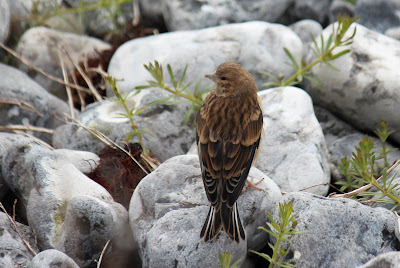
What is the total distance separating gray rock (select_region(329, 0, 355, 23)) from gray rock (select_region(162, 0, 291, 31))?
0.63 m

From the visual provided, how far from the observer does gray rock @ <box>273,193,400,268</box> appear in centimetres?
361

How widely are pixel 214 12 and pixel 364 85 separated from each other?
89.6 inches

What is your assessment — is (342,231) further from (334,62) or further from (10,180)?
(10,180)

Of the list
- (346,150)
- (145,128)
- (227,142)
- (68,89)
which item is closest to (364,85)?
(346,150)

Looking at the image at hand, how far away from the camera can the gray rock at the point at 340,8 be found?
6.77 m

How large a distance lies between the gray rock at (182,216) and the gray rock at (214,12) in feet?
8.81

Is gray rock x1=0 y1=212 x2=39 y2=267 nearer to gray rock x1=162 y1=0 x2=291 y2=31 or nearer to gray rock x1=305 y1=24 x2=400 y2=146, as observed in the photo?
gray rock x1=305 y1=24 x2=400 y2=146

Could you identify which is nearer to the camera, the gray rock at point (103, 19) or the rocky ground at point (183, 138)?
the rocky ground at point (183, 138)

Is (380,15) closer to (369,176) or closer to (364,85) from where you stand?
(364,85)

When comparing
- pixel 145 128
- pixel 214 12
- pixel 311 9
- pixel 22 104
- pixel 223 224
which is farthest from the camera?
pixel 311 9

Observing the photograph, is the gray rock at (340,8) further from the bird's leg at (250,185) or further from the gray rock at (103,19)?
the bird's leg at (250,185)

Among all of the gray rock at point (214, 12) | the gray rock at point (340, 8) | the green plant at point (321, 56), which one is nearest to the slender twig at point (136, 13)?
the gray rock at point (214, 12)

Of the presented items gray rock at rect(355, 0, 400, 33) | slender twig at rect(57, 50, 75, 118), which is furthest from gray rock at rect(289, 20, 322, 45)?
slender twig at rect(57, 50, 75, 118)

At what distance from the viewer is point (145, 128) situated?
16.8ft
